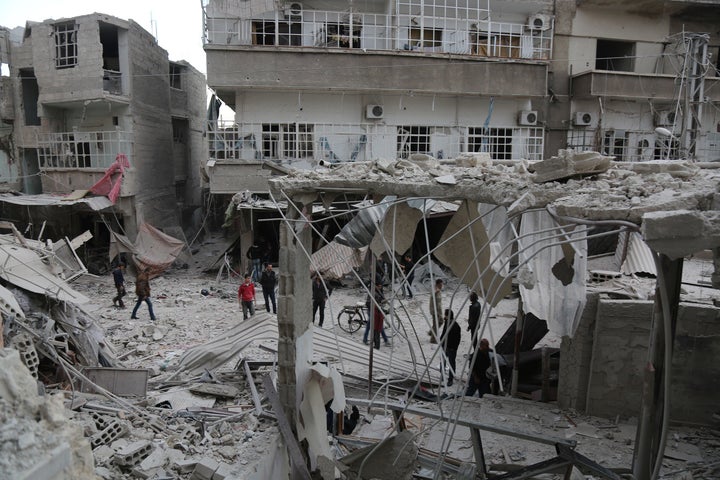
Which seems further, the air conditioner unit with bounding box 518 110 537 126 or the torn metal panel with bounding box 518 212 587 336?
the air conditioner unit with bounding box 518 110 537 126

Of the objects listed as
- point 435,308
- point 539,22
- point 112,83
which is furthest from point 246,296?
point 539,22

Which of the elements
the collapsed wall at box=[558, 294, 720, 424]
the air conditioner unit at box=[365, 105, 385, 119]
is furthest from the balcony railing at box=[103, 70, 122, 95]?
the collapsed wall at box=[558, 294, 720, 424]

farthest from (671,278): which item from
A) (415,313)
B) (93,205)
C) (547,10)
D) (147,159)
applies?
(147,159)

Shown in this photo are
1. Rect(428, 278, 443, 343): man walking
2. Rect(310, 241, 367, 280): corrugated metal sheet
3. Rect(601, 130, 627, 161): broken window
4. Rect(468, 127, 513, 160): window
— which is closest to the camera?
Rect(428, 278, 443, 343): man walking

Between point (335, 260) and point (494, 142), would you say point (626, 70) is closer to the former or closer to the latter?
point (494, 142)

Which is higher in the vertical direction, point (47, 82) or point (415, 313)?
point (47, 82)

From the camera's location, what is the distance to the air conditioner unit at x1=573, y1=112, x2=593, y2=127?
784 inches

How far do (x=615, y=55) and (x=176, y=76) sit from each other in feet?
63.6

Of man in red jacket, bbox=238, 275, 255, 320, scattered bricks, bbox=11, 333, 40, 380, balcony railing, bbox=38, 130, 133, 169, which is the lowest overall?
man in red jacket, bbox=238, 275, 255, 320

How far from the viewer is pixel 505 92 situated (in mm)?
18359

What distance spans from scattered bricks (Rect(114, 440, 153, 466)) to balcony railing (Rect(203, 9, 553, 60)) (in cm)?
1361

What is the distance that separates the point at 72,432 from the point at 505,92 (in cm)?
1828

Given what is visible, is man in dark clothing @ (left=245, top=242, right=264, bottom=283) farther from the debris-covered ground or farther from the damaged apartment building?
the debris-covered ground

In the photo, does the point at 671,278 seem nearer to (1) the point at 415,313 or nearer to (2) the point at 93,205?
(1) the point at 415,313
